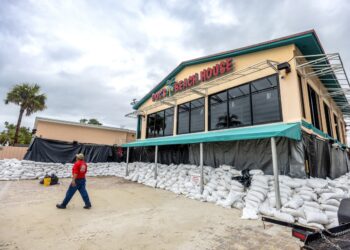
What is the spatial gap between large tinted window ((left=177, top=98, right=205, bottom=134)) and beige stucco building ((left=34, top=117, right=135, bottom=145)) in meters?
9.01

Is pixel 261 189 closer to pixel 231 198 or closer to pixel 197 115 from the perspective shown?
pixel 231 198

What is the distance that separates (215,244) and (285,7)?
7519 mm

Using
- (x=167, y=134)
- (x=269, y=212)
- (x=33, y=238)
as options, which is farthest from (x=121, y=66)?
(x=269, y=212)

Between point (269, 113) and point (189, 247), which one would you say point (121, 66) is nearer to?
point (269, 113)

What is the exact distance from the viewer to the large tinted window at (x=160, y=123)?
10.7 m

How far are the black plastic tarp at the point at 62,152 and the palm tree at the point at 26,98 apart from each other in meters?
9.01

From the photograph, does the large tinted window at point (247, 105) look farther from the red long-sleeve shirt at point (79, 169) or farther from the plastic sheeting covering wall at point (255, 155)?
the red long-sleeve shirt at point (79, 169)

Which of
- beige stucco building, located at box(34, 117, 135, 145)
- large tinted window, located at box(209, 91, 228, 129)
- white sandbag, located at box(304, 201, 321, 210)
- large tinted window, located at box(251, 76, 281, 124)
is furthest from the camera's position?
beige stucco building, located at box(34, 117, 135, 145)

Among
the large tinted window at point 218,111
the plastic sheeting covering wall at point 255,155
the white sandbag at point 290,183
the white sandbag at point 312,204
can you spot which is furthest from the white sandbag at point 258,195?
the large tinted window at point 218,111

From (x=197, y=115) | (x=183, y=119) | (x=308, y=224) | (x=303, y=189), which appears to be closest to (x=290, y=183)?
(x=303, y=189)

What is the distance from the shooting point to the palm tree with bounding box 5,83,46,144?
16.2 m

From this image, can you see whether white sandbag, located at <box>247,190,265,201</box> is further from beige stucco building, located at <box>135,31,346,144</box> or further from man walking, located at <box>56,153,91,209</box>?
man walking, located at <box>56,153,91,209</box>

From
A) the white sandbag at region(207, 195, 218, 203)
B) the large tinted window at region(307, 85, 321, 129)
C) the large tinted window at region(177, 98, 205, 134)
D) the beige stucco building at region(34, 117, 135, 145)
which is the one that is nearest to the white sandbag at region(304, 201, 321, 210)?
the white sandbag at region(207, 195, 218, 203)

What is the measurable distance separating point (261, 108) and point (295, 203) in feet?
12.2
